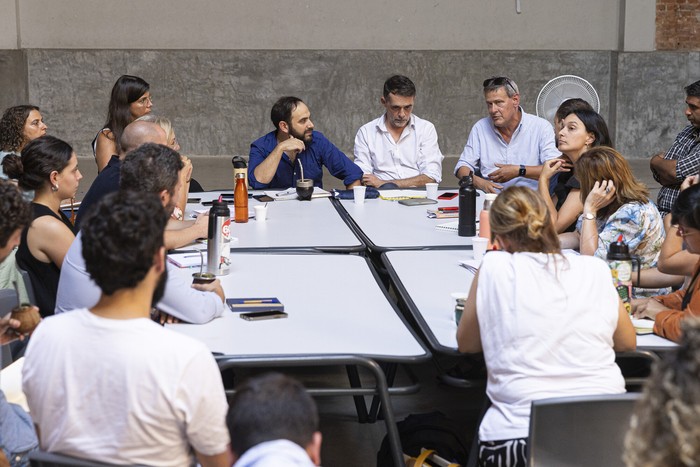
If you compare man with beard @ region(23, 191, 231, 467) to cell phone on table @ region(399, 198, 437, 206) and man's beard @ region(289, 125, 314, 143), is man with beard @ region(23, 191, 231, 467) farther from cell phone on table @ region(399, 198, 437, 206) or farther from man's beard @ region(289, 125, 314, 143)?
man's beard @ region(289, 125, 314, 143)

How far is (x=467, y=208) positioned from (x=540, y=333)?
5.63ft

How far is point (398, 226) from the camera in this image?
14.0ft

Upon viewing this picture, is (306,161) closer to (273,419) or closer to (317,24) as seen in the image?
(273,419)

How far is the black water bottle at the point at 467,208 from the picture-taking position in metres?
3.88

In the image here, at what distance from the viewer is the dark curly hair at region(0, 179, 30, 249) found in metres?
2.14

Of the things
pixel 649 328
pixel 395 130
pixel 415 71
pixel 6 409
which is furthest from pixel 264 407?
pixel 415 71

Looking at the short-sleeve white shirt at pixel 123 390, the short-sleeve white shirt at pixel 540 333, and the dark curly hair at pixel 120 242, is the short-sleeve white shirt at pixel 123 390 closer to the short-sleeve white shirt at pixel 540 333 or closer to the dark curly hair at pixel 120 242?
the dark curly hair at pixel 120 242

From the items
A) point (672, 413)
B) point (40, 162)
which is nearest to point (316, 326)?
point (40, 162)

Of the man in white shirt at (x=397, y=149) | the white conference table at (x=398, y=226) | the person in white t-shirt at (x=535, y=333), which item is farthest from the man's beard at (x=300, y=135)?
the person in white t-shirt at (x=535, y=333)

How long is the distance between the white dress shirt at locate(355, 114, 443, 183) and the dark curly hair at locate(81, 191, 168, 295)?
4234 mm

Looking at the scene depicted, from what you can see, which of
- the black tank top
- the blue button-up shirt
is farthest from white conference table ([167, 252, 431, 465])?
the blue button-up shirt

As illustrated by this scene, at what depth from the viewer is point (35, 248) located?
320 cm

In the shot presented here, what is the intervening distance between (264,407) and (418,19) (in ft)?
28.9

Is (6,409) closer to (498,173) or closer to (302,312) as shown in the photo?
(302,312)
